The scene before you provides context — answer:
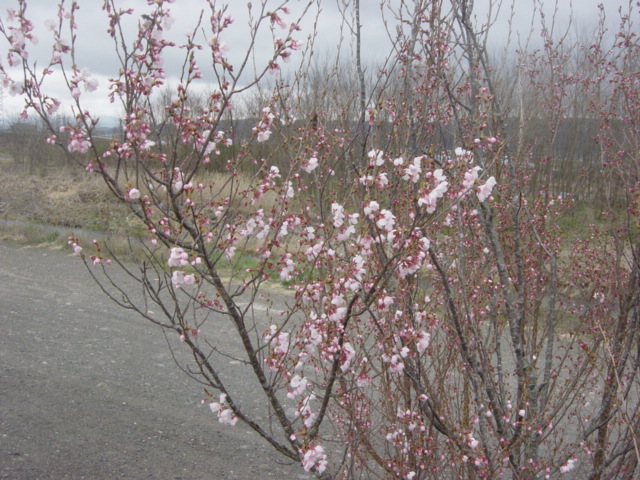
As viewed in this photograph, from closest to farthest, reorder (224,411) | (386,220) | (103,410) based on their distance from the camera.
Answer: (386,220) < (224,411) < (103,410)

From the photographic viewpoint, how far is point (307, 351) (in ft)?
9.12

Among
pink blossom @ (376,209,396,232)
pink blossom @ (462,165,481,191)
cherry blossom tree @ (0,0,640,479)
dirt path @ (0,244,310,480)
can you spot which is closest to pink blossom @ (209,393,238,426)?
cherry blossom tree @ (0,0,640,479)

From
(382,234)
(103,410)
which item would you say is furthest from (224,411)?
(103,410)

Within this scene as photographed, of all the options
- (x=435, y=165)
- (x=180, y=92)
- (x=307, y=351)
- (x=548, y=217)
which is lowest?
(x=307, y=351)

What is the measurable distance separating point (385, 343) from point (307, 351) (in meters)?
0.38

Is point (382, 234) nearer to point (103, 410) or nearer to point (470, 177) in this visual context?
point (470, 177)

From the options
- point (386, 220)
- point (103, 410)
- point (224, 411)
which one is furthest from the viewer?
point (103, 410)

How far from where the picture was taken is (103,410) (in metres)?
5.37

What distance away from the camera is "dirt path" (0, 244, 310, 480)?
4488mm

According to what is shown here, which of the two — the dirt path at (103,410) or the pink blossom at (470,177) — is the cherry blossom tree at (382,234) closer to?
the pink blossom at (470,177)

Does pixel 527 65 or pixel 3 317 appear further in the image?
pixel 3 317

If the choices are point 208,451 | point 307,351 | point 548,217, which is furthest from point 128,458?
point 548,217

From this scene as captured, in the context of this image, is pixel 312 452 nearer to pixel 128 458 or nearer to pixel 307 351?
pixel 307 351

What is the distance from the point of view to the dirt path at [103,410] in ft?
14.7
